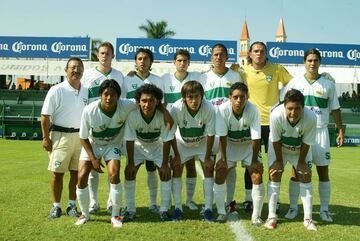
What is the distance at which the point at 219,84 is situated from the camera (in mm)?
5668

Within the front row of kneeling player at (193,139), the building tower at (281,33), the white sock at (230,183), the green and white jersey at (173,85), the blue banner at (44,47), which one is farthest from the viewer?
the building tower at (281,33)

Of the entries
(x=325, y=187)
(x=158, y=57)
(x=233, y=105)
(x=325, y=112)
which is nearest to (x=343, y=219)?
(x=325, y=187)

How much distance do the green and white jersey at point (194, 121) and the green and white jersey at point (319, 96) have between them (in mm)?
1303

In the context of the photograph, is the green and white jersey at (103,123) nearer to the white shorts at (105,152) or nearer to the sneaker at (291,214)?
the white shorts at (105,152)

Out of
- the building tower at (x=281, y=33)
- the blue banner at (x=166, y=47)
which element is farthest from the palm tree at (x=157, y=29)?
the building tower at (x=281, y=33)

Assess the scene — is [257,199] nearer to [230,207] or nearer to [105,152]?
[230,207]

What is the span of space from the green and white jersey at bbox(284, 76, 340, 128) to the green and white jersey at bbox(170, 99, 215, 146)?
1303 millimetres

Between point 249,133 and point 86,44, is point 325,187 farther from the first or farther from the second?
point 86,44

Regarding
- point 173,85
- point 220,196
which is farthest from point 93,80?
point 220,196

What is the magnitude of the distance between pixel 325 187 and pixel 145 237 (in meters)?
Result: 2.56

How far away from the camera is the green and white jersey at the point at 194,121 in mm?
5031

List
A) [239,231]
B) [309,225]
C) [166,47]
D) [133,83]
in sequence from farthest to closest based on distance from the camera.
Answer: [166,47]
[133,83]
[309,225]
[239,231]

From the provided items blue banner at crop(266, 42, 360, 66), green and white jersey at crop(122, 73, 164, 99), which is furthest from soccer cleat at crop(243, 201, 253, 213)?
blue banner at crop(266, 42, 360, 66)

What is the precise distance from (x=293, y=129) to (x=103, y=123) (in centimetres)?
228
